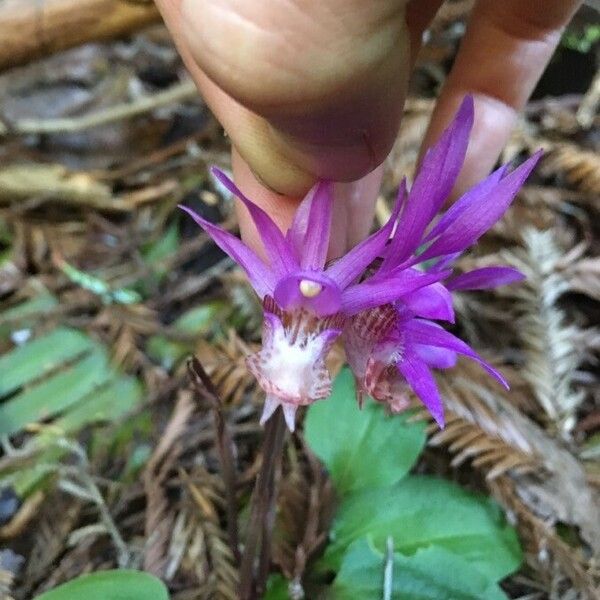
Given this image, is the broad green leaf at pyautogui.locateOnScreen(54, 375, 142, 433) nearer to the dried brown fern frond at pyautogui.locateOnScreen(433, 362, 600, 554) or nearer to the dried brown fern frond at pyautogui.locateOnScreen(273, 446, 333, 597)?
the dried brown fern frond at pyautogui.locateOnScreen(273, 446, 333, 597)

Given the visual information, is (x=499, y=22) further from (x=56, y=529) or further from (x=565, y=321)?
(x=56, y=529)

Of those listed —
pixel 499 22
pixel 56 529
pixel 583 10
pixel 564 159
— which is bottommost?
pixel 56 529

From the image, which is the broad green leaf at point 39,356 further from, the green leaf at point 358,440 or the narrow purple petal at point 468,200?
the narrow purple petal at point 468,200

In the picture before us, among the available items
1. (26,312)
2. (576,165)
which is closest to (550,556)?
(576,165)

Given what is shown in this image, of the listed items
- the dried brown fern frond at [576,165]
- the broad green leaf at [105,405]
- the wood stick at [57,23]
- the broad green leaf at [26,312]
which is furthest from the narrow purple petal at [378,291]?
the wood stick at [57,23]

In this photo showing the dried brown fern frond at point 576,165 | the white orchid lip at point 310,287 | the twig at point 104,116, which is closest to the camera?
the white orchid lip at point 310,287

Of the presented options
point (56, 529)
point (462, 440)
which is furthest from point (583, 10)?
point (56, 529)

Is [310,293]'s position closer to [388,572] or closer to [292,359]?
[292,359]

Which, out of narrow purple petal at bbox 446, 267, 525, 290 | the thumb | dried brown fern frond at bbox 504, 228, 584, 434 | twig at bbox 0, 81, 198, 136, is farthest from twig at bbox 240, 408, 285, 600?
twig at bbox 0, 81, 198, 136
